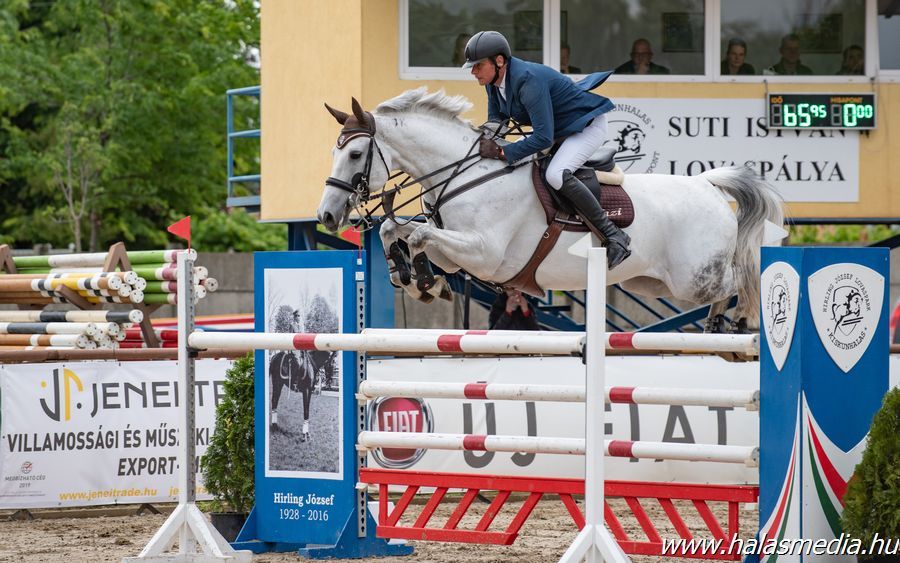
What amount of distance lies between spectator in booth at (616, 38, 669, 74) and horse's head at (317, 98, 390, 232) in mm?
5002

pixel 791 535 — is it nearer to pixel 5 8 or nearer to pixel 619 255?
pixel 619 255

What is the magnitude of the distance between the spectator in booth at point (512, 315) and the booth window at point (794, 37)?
8.89 feet

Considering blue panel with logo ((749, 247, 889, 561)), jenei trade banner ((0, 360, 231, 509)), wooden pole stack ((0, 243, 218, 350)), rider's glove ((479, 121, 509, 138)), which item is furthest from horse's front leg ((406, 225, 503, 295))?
wooden pole stack ((0, 243, 218, 350))

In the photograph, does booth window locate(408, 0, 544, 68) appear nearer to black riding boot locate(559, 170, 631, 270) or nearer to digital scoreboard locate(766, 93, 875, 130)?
digital scoreboard locate(766, 93, 875, 130)

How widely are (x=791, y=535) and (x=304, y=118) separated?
7064mm

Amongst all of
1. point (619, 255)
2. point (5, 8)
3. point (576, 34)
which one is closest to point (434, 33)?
point (576, 34)

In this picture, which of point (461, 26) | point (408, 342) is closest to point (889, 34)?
point (461, 26)

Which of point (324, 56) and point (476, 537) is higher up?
point (324, 56)

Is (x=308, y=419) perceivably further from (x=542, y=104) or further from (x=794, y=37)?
(x=794, y=37)

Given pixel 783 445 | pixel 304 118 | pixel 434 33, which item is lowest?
pixel 783 445

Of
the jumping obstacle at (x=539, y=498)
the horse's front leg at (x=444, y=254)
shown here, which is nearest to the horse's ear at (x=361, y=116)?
the horse's front leg at (x=444, y=254)

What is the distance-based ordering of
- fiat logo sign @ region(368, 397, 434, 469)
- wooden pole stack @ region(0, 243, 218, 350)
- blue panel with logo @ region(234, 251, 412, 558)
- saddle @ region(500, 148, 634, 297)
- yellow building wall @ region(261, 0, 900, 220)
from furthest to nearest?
yellow building wall @ region(261, 0, 900, 220)
wooden pole stack @ region(0, 243, 218, 350)
fiat logo sign @ region(368, 397, 434, 469)
blue panel with logo @ region(234, 251, 412, 558)
saddle @ region(500, 148, 634, 297)

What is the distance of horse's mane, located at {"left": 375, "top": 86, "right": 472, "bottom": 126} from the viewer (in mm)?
6438

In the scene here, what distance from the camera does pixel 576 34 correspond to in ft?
35.7
